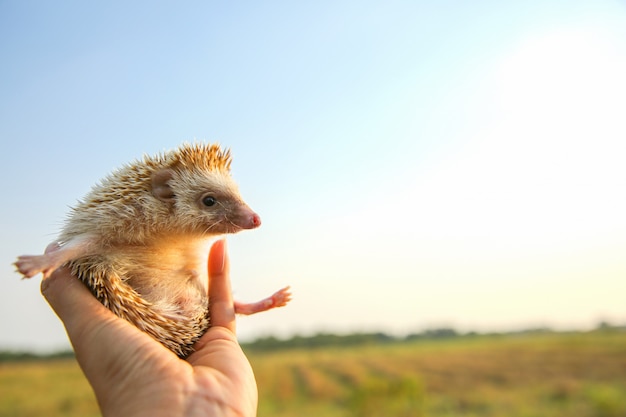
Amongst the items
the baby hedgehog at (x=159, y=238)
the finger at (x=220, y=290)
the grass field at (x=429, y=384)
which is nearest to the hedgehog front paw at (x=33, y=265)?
the baby hedgehog at (x=159, y=238)

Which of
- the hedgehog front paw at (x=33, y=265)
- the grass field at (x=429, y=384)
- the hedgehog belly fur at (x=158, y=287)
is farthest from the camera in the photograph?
the grass field at (x=429, y=384)

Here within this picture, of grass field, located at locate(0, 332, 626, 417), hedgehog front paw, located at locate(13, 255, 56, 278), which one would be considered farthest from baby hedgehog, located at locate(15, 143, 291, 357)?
grass field, located at locate(0, 332, 626, 417)

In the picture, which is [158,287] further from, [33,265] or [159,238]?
[33,265]

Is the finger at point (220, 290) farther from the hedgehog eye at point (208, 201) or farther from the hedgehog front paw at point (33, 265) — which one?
the hedgehog front paw at point (33, 265)

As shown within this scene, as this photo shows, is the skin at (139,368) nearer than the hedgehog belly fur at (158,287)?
Yes

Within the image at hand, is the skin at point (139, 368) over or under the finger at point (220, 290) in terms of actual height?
under

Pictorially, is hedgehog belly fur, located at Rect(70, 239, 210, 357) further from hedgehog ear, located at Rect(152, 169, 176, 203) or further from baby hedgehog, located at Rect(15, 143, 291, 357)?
hedgehog ear, located at Rect(152, 169, 176, 203)

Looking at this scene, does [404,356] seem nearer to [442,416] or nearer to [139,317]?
[442,416]
